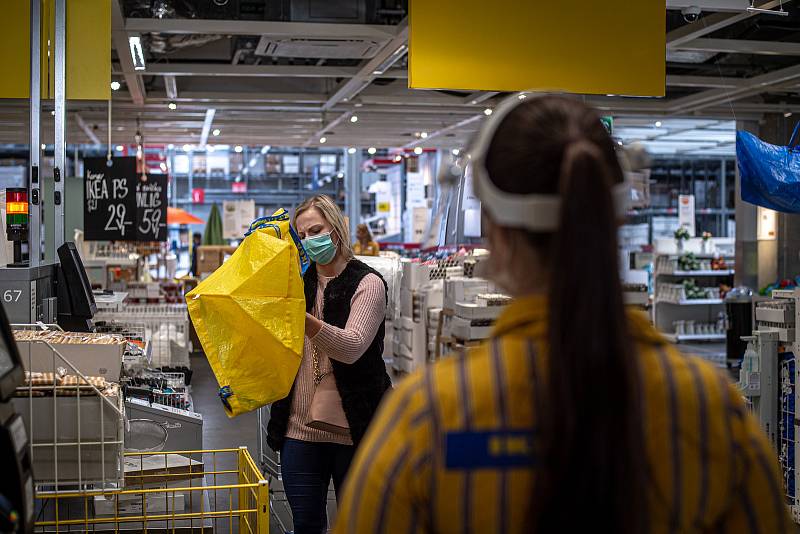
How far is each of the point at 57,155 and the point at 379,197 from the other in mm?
20896

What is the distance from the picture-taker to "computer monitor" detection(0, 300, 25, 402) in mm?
1512

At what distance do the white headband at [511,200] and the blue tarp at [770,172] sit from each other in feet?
17.1

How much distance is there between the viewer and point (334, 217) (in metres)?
3.31

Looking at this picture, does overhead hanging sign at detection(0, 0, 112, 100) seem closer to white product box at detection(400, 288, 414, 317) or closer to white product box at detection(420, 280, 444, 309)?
white product box at detection(420, 280, 444, 309)

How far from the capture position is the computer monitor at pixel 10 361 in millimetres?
1512

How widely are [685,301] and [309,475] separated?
12924mm

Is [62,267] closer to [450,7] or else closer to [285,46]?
[450,7]

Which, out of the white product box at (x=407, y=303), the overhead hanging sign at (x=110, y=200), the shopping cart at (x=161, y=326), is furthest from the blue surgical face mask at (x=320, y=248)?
the white product box at (x=407, y=303)

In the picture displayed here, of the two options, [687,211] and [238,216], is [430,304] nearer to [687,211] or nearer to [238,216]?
[238,216]

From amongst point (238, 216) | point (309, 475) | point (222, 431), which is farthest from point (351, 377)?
point (238, 216)

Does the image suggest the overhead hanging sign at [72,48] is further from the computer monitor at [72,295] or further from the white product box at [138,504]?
the white product box at [138,504]

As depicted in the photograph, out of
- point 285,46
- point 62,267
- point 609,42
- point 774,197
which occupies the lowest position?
point 62,267

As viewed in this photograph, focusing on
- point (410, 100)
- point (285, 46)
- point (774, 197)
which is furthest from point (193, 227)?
point (774, 197)

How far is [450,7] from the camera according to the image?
5.25 m
